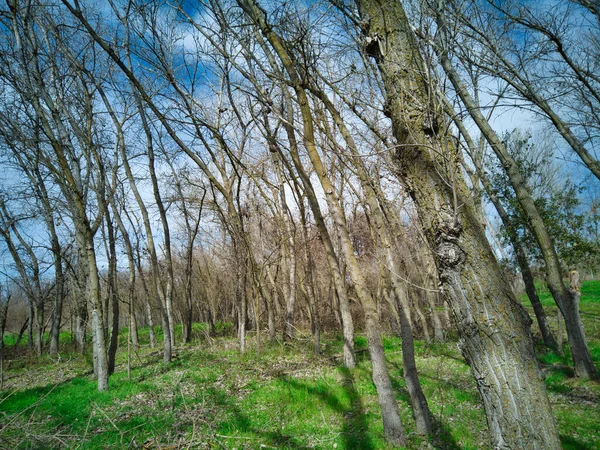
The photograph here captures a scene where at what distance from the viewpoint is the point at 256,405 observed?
6.10m

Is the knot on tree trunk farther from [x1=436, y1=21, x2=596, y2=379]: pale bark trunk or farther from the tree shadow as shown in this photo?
[x1=436, y1=21, x2=596, y2=379]: pale bark trunk

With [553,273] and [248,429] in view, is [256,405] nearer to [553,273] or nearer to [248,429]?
[248,429]

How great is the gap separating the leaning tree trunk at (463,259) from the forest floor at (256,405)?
2.03 meters

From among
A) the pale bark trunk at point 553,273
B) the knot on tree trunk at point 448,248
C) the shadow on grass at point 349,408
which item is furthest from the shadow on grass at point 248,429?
the pale bark trunk at point 553,273

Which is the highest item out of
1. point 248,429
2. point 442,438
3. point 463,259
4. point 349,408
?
point 463,259

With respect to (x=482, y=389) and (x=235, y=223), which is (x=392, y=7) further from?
(x=235, y=223)

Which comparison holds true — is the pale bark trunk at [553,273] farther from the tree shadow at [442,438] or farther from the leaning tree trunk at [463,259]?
the leaning tree trunk at [463,259]

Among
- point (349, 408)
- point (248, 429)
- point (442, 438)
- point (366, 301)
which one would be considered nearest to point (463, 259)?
point (366, 301)

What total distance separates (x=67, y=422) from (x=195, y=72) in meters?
7.80

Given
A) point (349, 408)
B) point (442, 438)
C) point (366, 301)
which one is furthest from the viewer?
point (349, 408)

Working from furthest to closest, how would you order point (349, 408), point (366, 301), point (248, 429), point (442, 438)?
point (349, 408) → point (248, 429) → point (442, 438) → point (366, 301)

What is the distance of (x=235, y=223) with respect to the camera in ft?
31.5

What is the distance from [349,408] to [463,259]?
4911mm

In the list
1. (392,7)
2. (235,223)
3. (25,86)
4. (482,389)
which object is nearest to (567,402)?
(482,389)
